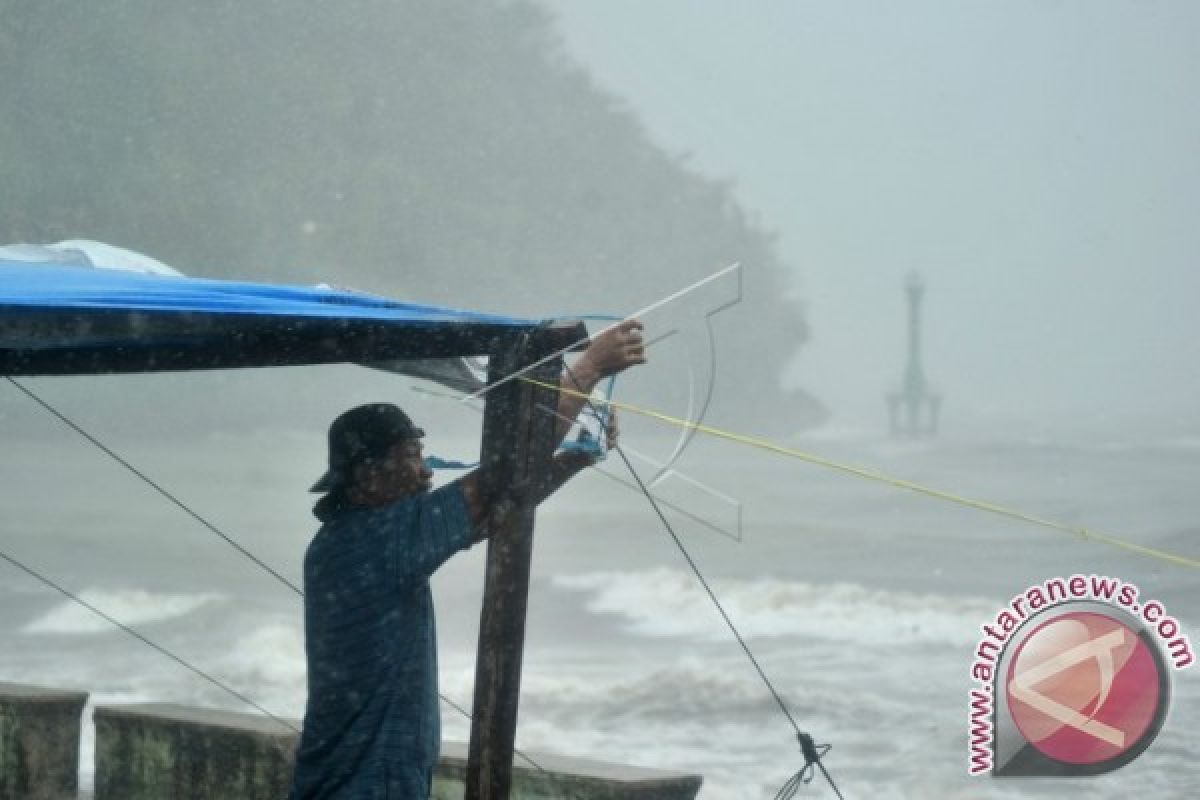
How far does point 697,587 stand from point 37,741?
23.6 metres

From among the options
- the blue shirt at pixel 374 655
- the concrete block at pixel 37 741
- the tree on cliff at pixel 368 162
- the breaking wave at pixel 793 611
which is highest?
the tree on cliff at pixel 368 162

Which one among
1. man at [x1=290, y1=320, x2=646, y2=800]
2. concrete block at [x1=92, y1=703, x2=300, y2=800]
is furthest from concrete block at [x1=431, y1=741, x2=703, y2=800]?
man at [x1=290, y1=320, x2=646, y2=800]

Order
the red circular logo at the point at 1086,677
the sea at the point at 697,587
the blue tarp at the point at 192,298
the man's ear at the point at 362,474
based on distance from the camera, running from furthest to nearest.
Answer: the sea at the point at 697,587 → the red circular logo at the point at 1086,677 → the man's ear at the point at 362,474 → the blue tarp at the point at 192,298

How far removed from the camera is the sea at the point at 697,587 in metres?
16.7

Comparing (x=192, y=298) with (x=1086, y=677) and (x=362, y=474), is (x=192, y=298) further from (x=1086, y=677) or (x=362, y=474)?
(x=1086, y=677)

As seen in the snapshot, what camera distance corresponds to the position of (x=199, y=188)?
139 feet

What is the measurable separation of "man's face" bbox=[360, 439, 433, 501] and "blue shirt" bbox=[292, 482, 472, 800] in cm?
4

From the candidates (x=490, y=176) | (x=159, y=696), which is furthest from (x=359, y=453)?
(x=490, y=176)

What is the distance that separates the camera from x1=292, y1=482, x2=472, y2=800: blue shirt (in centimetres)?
298

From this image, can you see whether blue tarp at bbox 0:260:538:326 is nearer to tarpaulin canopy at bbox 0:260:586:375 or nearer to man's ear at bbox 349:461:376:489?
tarpaulin canopy at bbox 0:260:586:375

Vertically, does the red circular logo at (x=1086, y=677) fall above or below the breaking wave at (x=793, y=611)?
below

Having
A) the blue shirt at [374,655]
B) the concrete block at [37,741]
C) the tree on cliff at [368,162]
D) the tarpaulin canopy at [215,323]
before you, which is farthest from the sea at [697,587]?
the tree on cliff at [368,162]

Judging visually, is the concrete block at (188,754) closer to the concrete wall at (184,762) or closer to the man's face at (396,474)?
the concrete wall at (184,762)

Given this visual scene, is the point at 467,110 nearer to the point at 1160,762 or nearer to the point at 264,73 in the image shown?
the point at 264,73
